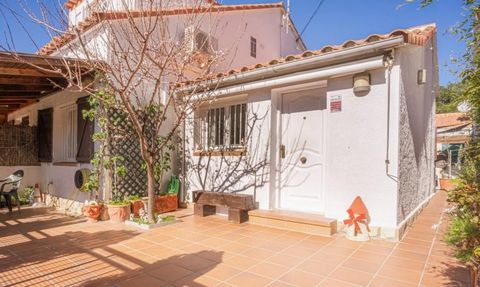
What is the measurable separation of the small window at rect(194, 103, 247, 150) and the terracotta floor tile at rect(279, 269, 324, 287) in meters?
3.85

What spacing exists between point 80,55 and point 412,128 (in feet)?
27.1

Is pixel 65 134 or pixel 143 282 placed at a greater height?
pixel 65 134

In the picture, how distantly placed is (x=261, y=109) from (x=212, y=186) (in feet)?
7.90

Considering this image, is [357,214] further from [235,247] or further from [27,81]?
[27,81]

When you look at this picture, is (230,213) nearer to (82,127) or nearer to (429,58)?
(82,127)

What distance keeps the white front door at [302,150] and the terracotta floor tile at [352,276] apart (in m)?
2.23

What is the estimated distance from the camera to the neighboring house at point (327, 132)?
5031mm

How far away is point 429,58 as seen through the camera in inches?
338

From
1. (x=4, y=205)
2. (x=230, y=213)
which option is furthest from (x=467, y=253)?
(x=4, y=205)

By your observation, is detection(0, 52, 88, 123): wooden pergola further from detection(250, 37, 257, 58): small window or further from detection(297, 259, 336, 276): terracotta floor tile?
detection(250, 37, 257, 58): small window

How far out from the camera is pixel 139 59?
193 inches

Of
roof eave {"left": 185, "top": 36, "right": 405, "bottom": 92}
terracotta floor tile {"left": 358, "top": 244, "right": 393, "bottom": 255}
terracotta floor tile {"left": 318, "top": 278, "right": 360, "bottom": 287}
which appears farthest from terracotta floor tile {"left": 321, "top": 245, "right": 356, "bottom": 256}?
roof eave {"left": 185, "top": 36, "right": 405, "bottom": 92}

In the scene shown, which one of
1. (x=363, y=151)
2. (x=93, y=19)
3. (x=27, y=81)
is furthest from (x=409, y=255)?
(x=27, y=81)

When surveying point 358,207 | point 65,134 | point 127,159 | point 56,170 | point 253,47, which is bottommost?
point 358,207
